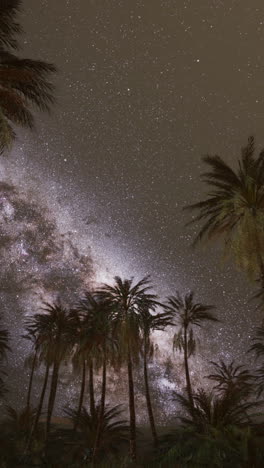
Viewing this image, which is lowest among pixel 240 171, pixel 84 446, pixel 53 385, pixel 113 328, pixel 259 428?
pixel 84 446

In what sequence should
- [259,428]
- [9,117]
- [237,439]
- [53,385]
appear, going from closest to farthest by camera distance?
[9,117] < [237,439] < [259,428] < [53,385]

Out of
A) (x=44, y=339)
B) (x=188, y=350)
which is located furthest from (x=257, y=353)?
(x=44, y=339)

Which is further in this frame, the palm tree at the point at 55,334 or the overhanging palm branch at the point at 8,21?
the palm tree at the point at 55,334

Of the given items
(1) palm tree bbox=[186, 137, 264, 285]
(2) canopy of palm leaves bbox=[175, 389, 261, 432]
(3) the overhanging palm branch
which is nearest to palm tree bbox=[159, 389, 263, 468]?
(2) canopy of palm leaves bbox=[175, 389, 261, 432]

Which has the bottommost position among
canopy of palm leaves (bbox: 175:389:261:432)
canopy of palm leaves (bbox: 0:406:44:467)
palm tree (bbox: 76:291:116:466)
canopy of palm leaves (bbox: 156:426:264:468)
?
canopy of palm leaves (bbox: 0:406:44:467)

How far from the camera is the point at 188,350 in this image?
37.7 m

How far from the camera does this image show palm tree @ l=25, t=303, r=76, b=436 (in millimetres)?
35000

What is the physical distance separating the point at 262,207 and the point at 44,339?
80.3 ft

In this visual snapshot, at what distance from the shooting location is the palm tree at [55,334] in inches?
1378

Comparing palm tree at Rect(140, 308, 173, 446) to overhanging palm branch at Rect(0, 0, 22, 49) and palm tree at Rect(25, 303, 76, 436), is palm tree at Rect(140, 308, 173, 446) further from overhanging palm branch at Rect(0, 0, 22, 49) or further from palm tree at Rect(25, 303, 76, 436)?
overhanging palm branch at Rect(0, 0, 22, 49)

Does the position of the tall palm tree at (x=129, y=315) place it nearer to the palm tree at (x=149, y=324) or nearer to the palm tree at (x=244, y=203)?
the palm tree at (x=149, y=324)

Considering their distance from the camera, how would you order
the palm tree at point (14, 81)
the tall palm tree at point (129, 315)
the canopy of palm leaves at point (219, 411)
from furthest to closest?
the tall palm tree at point (129, 315) < the canopy of palm leaves at point (219, 411) < the palm tree at point (14, 81)

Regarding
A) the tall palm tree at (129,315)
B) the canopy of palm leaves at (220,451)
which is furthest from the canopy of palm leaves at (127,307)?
the canopy of palm leaves at (220,451)

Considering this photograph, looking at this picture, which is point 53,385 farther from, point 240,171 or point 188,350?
point 240,171
